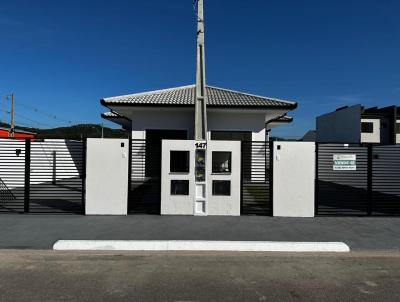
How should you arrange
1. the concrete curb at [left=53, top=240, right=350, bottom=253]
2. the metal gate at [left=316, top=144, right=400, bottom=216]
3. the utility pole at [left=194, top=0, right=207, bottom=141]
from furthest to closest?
the utility pole at [left=194, top=0, right=207, bottom=141] < the metal gate at [left=316, top=144, right=400, bottom=216] < the concrete curb at [left=53, top=240, right=350, bottom=253]

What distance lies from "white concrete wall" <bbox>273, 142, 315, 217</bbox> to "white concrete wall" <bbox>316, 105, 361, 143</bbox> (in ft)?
120

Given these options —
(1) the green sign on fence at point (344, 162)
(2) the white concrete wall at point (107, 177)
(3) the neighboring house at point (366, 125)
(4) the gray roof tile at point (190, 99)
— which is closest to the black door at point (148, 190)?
(2) the white concrete wall at point (107, 177)

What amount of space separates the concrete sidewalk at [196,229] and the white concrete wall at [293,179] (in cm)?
45

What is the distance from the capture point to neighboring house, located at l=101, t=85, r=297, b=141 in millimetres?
17422

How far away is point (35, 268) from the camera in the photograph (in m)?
6.21

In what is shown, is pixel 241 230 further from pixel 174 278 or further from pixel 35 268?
pixel 35 268

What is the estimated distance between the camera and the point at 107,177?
10586 millimetres

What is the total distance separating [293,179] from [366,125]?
41.8m

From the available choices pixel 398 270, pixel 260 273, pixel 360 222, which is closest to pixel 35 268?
pixel 260 273

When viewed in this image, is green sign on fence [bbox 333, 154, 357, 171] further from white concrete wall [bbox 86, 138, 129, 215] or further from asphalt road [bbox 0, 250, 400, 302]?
white concrete wall [bbox 86, 138, 129, 215]

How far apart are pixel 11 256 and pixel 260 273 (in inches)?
185

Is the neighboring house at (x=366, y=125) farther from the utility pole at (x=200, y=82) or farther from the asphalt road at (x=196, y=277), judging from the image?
the asphalt road at (x=196, y=277)

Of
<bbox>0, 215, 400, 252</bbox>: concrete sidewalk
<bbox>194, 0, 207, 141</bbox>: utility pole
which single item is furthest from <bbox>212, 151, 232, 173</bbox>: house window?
<bbox>194, 0, 207, 141</bbox>: utility pole

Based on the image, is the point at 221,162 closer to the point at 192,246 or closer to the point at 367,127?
the point at 192,246
